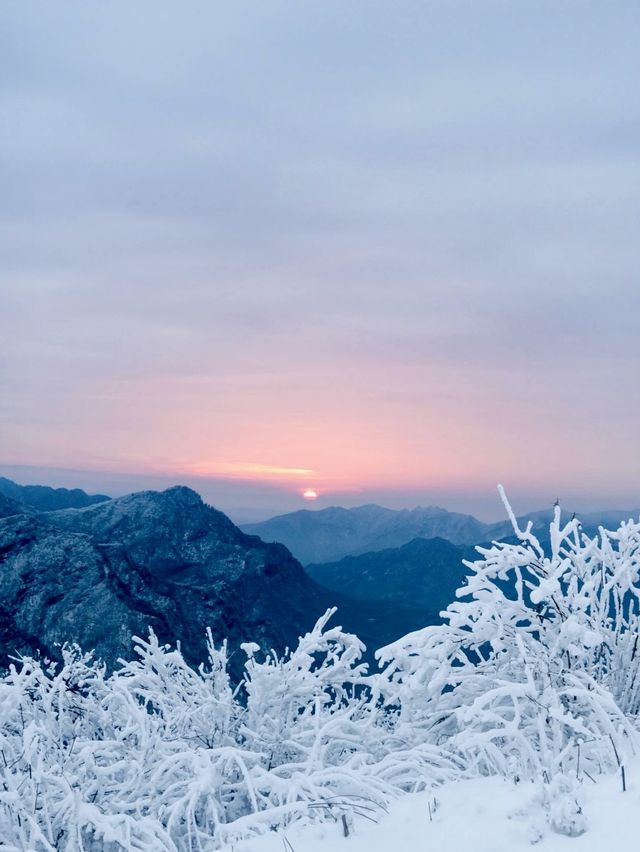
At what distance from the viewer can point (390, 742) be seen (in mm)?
8852

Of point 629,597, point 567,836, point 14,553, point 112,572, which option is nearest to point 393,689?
point 629,597

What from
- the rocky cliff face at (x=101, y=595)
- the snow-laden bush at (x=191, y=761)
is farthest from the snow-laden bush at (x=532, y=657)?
the rocky cliff face at (x=101, y=595)

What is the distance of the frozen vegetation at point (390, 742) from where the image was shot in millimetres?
5934

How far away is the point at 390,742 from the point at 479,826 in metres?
3.48

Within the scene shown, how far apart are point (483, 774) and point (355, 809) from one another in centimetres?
180

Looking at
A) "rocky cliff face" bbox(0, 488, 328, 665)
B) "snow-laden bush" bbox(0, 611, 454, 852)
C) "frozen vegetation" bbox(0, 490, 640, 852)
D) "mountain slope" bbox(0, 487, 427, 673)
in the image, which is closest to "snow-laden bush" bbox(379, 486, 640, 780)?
"frozen vegetation" bbox(0, 490, 640, 852)

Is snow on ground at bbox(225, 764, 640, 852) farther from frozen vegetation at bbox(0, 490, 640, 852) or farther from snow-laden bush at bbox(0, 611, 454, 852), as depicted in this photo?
snow-laden bush at bbox(0, 611, 454, 852)

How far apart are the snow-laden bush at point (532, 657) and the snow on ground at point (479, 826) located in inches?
24.5

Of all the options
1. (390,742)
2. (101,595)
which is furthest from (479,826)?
(101,595)

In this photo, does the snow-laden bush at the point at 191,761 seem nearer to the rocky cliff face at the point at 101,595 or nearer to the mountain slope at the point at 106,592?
the mountain slope at the point at 106,592

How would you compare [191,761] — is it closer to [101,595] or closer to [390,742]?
[390,742]

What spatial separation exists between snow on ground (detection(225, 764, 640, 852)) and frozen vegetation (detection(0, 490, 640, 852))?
0.02 meters

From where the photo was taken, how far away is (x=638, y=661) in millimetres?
8484

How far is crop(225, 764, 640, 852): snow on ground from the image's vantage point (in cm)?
511
